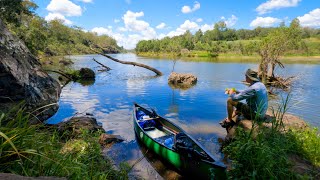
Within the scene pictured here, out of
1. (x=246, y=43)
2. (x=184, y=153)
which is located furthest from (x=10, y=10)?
(x=246, y=43)

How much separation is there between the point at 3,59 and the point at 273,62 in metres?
24.6

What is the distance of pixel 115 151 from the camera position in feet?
31.6

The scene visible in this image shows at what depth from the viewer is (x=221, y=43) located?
120m

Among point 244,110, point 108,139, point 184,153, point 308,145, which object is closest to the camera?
point 184,153

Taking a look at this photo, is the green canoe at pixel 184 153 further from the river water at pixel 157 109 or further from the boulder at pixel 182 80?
the boulder at pixel 182 80

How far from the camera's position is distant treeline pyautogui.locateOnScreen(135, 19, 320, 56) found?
86688mm

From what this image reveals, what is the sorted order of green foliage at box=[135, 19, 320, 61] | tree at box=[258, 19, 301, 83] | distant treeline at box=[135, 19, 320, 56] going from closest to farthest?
tree at box=[258, 19, 301, 83] < green foliage at box=[135, 19, 320, 61] < distant treeline at box=[135, 19, 320, 56]

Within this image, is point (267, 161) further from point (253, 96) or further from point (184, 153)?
point (253, 96)

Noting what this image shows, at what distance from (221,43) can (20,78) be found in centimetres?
11776

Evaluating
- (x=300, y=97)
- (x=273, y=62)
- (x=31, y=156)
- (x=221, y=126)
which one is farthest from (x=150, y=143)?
(x=273, y=62)

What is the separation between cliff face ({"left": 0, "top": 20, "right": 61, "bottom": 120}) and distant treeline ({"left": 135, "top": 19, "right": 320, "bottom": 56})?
32.1 metres

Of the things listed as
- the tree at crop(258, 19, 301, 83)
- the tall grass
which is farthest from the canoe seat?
the tree at crop(258, 19, 301, 83)

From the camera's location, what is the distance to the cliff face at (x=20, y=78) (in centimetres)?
826

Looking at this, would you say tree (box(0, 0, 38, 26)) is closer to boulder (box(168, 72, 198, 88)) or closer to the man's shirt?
boulder (box(168, 72, 198, 88))
